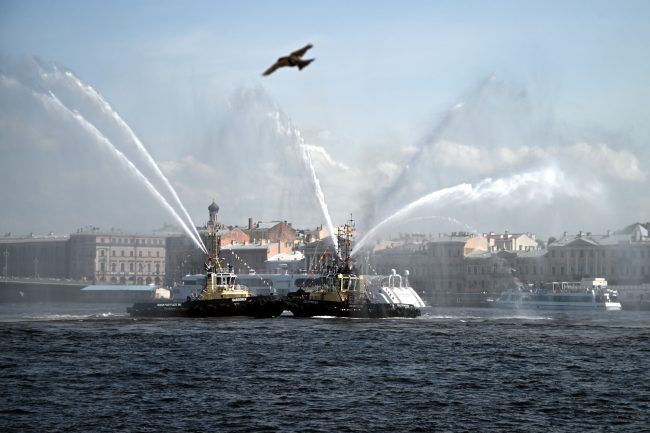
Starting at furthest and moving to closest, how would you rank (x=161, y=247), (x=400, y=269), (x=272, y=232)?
(x=161, y=247) < (x=272, y=232) < (x=400, y=269)

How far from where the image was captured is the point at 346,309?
76375mm

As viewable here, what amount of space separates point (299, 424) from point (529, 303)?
302ft

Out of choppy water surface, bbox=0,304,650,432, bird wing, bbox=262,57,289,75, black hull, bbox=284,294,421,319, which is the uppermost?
bird wing, bbox=262,57,289,75

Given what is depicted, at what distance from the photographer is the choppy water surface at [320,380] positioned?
29.7 meters

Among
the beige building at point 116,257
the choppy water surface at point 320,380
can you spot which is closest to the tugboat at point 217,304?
the choppy water surface at point 320,380

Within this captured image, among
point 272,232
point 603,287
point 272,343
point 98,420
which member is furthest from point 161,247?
point 98,420

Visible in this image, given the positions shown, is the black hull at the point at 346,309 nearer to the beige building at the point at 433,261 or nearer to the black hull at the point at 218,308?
the black hull at the point at 218,308

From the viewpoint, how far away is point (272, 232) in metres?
173

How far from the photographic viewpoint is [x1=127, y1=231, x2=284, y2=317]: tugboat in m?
76.1

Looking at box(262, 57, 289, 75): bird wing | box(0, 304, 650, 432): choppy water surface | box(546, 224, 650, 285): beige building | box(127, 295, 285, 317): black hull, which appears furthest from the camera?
box(546, 224, 650, 285): beige building

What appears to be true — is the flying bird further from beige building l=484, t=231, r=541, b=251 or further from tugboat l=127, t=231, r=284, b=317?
beige building l=484, t=231, r=541, b=251

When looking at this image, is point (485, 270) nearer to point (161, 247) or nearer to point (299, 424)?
point (161, 247)

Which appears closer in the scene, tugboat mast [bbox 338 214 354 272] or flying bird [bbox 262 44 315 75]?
flying bird [bbox 262 44 315 75]

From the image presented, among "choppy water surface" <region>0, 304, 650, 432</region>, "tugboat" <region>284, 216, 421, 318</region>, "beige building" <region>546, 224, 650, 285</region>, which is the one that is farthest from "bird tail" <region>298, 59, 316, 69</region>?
"beige building" <region>546, 224, 650, 285</region>
